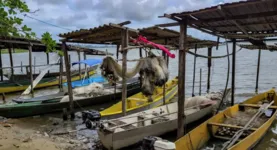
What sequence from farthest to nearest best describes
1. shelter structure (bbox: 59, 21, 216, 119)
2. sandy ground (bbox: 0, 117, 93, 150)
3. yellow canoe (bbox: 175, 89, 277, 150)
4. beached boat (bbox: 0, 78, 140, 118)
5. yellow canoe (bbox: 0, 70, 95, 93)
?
1. yellow canoe (bbox: 0, 70, 95, 93)
2. beached boat (bbox: 0, 78, 140, 118)
3. shelter structure (bbox: 59, 21, 216, 119)
4. sandy ground (bbox: 0, 117, 93, 150)
5. yellow canoe (bbox: 175, 89, 277, 150)

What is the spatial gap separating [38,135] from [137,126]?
10.7 ft

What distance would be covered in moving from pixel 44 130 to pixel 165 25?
5893 millimetres

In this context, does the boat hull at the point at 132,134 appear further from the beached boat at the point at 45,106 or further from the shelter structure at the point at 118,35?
the beached boat at the point at 45,106

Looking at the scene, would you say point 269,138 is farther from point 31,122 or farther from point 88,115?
point 31,122

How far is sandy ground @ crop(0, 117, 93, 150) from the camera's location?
22.0 ft

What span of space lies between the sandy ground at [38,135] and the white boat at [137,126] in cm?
108

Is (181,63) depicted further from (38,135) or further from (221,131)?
(38,135)

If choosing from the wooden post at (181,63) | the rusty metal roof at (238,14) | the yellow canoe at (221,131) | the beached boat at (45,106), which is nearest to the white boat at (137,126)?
the yellow canoe at (221,131)

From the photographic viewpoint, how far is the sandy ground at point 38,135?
6.69 metres

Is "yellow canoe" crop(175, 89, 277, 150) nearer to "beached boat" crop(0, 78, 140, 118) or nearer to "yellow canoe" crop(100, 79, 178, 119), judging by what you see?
"yellow canoe" crop(100, 79, 178, 119)

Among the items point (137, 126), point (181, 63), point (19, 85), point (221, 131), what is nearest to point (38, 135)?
point (137, 126)

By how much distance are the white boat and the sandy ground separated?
42.5 inches

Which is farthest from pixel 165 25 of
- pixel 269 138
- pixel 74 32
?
pixel 269 138

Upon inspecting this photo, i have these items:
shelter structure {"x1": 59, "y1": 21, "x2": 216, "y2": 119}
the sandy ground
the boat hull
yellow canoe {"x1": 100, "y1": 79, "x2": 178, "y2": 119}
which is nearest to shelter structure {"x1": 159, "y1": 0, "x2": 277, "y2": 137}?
the boat hull
